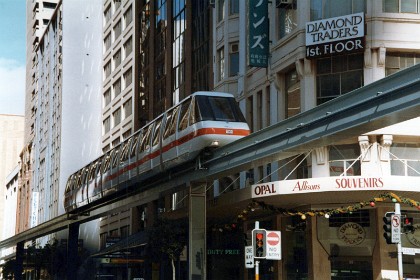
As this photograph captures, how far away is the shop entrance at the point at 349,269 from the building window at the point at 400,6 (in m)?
12.6

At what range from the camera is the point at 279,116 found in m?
44.9

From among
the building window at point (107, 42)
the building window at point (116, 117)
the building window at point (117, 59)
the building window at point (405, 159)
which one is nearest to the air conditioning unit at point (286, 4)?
the building window at point (405, 159)

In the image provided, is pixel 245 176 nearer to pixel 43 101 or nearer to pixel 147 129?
pixel 147 129

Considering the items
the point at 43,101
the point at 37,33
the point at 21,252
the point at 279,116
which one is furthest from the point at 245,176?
the point at 37,33

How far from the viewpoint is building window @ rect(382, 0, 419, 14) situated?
133 feet

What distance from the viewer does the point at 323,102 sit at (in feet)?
136

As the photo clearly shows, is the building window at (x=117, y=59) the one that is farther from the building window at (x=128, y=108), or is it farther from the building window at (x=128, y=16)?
the building window at (x=128, y=108)

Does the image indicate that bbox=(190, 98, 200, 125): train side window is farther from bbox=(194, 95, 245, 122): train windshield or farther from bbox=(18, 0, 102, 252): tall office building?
bbox=(18, 0, 102, 252): tall office building

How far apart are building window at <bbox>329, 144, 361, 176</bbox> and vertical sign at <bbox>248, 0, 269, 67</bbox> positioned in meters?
6.87

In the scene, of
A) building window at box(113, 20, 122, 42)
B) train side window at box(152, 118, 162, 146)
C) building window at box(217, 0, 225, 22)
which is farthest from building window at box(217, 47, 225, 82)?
building window at box(113, 20, 122, 42)

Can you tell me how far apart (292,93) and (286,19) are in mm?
3941

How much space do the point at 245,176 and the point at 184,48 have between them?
20650 mm

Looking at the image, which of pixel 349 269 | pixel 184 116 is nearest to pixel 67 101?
pixel 349 269

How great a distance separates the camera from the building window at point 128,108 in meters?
85.1
